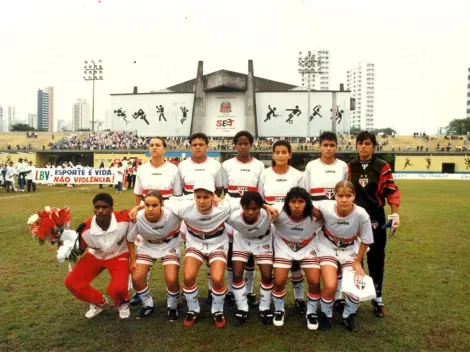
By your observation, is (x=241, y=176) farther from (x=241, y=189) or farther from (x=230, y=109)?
(x=230, y=109)

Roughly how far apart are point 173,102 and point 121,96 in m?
7.93

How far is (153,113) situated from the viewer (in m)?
58.8

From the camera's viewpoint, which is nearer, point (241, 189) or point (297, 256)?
point (297, 256)

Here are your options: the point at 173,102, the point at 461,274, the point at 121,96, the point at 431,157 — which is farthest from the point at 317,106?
the point at 461,274

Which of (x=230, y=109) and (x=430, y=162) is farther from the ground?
(x=230, y=109)

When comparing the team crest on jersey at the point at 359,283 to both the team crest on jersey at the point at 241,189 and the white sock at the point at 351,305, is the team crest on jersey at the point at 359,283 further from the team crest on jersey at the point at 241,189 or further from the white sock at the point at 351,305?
the team crest on jersey at the point at 241,189

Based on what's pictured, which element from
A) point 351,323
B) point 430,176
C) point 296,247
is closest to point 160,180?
point 296,247

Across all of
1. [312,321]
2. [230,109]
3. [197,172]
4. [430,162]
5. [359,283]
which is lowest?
[312,321]

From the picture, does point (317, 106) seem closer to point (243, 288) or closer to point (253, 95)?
point (253, 95)

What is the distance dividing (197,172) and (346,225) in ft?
7.18

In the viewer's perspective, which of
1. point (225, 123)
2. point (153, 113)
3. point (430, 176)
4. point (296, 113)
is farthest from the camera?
point (153, 113)

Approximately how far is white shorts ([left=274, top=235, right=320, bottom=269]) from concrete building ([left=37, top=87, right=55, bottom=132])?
604 feet

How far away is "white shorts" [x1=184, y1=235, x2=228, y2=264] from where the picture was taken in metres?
5.11

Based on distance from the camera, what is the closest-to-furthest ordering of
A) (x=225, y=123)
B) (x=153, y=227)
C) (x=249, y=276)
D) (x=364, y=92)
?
(x=153, y=227) < (x=249, y=276) < (x=225, y=123) < (x=364, y=92)
